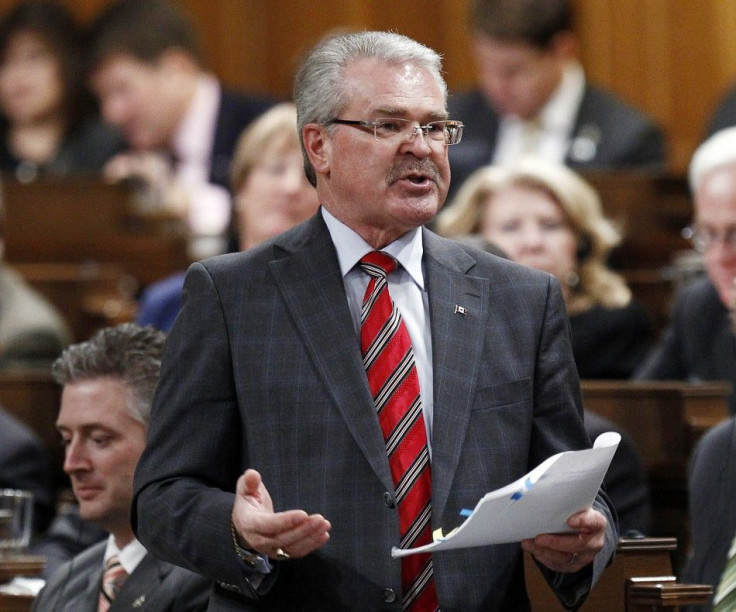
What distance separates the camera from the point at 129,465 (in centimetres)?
331

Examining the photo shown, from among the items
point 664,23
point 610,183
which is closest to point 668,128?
point 664,23

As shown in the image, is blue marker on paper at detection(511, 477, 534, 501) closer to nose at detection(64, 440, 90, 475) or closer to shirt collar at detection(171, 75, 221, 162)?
nose at detection(64, 440, 90, 475)

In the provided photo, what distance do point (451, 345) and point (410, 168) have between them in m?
0.30

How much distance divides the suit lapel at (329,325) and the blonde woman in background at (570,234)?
7.56 ft

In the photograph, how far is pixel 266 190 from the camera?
5078 mm

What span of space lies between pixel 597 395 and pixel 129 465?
59.0 inches

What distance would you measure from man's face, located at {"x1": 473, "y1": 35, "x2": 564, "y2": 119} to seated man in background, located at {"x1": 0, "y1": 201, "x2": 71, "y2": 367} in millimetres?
2240

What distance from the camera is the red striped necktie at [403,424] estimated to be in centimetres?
240

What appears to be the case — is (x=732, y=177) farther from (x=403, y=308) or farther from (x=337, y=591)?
(x=337, y=591)

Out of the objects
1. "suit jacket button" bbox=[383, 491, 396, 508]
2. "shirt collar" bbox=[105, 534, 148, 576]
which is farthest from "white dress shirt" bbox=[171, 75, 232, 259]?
"suit jacket button" bbox=[383, 491, 396, 508]

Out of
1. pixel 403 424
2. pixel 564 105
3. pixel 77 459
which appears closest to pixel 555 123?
pixel 564 105

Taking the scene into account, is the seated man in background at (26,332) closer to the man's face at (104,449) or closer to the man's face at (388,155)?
the man's face at (104,449)

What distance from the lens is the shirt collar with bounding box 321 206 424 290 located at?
2.55m

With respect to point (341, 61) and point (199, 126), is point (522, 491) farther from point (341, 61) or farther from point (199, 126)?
point (199, 126)
